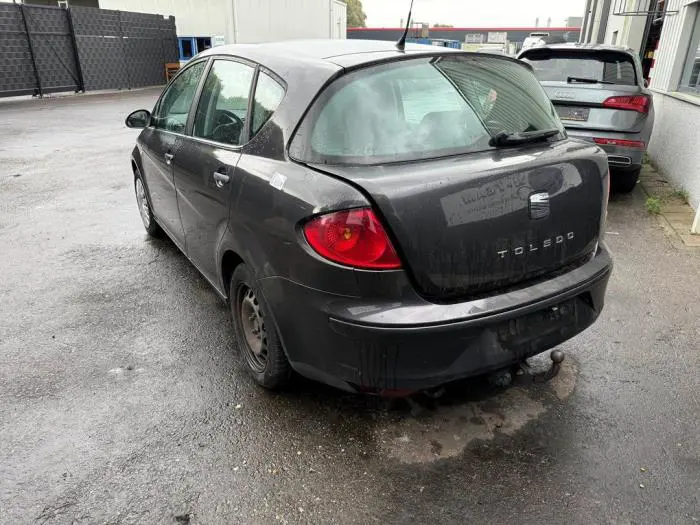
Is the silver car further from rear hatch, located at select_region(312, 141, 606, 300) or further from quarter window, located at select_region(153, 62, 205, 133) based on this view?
quarter window, located at select_region(153, 62, 205, 133)

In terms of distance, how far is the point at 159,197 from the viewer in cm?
432

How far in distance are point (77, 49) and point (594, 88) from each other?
62.0 feet

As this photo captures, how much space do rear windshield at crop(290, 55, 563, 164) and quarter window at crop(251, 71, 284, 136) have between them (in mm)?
323

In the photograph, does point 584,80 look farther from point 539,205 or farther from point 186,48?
point 186,48

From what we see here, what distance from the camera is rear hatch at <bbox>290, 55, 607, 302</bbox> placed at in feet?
6.97

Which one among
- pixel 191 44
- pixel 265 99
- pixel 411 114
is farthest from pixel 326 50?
pixel 191 44

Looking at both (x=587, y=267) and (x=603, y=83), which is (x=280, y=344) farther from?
(x=603, y=83)

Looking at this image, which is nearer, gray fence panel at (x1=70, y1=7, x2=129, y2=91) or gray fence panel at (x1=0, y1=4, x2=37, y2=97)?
gray fence panel at (x1=0, y1=4, x2=37, y2=97)

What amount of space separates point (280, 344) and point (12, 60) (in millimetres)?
18783

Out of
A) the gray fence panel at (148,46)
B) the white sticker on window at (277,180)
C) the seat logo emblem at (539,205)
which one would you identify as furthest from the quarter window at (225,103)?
the gray fence panel at (148,46)

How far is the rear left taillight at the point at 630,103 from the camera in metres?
5.77

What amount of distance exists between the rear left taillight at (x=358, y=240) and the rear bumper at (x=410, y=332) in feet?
0.50

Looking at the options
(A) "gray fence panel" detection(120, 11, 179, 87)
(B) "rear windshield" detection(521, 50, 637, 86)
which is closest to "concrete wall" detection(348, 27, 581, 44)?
(A) "gray fence panel" detection(120, 11, 179, 87)

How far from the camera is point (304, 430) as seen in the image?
8.52 ft
